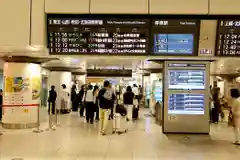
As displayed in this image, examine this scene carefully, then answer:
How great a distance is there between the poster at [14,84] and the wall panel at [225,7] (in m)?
7.49

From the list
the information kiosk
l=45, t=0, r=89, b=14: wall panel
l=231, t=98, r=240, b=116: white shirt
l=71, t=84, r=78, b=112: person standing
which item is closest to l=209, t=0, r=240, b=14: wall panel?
l=45, t=0, r=89, b=14: wall panel

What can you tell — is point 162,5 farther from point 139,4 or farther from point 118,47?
point 118,47

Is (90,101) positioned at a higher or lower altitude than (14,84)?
lower

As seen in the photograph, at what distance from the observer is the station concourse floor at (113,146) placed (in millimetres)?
6629

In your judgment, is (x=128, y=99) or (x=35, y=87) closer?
(x=35, y=87)

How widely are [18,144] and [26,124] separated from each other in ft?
10.9

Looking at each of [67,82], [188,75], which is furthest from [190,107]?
[67,82]

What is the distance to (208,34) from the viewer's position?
591 cm

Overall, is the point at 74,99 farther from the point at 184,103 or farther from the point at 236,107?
the point at 236,107

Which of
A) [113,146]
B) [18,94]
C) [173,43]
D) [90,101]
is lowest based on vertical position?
[113,146]

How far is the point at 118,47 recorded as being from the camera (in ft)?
19.4

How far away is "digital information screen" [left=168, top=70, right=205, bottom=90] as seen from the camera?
1005 cm

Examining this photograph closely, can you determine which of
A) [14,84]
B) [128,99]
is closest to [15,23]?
[14,84]

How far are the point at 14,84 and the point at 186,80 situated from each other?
230 inches
